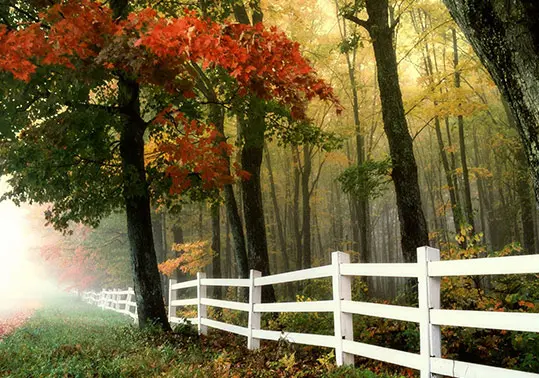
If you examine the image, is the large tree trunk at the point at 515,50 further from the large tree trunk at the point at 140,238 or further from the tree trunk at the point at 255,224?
the tree trunk at the point at 255,224

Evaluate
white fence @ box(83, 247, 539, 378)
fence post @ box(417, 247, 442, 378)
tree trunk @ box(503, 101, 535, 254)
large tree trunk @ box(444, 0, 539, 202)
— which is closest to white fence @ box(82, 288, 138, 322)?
white fence @ box(83, 247, 539, 378)

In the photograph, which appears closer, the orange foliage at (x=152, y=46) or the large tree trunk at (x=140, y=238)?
the orange foliage at (x=152, y=46)

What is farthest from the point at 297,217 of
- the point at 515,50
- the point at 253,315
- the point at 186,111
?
the point at 515,50

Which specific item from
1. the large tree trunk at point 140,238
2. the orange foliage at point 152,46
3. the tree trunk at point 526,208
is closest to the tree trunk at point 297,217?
the tree trunk at point 526,208

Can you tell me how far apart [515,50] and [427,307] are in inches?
101

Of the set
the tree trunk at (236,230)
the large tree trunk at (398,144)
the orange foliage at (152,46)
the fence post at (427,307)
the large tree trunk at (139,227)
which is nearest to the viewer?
the fence post at (427,307)

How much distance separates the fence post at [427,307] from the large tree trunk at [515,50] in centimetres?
172

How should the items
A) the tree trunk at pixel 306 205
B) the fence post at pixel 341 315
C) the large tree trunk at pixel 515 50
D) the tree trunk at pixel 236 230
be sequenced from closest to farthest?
1. the large tree trunk at pixel 515 50
2. the fence post at pixel 341 315
3. the tree trunk at pixel 236 230
4. the tree trunk at pixel 306 205

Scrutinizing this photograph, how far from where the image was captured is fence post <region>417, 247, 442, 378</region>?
469 centimetres

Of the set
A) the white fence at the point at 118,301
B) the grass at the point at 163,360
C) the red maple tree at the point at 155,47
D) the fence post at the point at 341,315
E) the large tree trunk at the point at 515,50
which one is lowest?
the white fence at the point at 118,301

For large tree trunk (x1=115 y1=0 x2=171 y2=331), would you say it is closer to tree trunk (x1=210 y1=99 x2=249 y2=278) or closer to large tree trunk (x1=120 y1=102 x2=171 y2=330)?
large tree trunk (x1=120 y1=102 x2=171 y2=330)

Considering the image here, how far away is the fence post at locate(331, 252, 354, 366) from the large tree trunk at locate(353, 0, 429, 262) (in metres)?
3.50

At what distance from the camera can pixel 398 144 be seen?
9.62 metres

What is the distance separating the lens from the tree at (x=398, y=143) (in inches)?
Answer: 370
